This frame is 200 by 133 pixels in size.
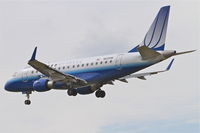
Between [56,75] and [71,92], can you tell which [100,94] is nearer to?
[71,92]

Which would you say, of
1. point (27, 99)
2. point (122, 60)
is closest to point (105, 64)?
point (122, 60)

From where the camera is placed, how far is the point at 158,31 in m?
74.4

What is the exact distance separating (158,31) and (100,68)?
274 inches

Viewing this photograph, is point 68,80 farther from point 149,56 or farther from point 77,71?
point 149,56

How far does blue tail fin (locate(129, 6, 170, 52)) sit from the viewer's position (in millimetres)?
73812

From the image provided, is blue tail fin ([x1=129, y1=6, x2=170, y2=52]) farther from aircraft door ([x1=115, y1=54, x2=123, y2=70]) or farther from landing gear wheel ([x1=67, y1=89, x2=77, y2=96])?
landing gear wheel ([x1=67, y1=89, x2=77, y2=96])

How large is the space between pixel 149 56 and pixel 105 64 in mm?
5300

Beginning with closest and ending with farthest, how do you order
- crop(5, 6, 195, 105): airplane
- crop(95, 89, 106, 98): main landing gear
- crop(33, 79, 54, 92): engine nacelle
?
crop(5, 6, 195, 105): airplane, crop(33, 79, 54, 92): engine nacelle, crop(95, 89, 106, 98): main landing gear

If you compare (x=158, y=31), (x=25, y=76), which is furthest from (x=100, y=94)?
(x=158, y=31)

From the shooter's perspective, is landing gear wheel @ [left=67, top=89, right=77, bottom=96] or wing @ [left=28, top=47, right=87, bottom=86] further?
landing gear wheel @ [left=67, top=89, right=77, bottom=96]

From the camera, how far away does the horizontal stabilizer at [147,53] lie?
6981 cm

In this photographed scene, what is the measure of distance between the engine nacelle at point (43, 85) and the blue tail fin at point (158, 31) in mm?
9225

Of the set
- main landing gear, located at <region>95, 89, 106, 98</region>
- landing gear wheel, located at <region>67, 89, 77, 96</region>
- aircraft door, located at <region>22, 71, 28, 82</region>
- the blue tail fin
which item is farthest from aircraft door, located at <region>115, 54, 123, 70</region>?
aircraft door, located at <region>22, 71, 28, 82</region>

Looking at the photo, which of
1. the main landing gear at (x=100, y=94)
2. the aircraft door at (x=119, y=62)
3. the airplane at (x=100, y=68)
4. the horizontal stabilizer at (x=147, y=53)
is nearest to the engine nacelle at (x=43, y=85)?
the airplane at (x=100, y=68)
